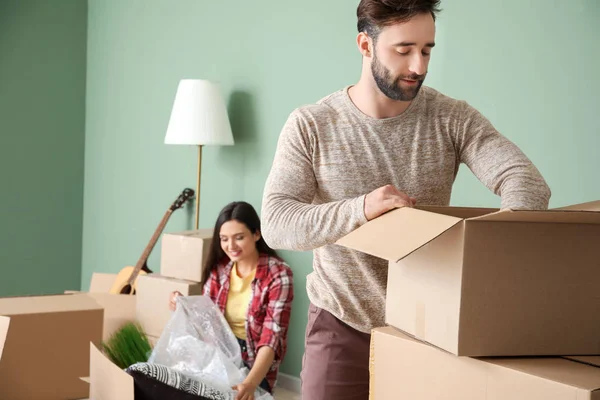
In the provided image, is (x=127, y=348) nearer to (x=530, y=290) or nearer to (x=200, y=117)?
(x=200, y=117)

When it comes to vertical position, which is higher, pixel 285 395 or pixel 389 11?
pixel 389 11

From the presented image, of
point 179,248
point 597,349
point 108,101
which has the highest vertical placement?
point 108,101

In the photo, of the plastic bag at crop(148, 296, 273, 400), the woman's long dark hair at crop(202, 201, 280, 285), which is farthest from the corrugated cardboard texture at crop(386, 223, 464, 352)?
the woman's long dark hair at crop(202, 201, 280, 285)

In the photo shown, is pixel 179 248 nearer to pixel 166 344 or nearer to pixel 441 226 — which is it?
pixel 166 344

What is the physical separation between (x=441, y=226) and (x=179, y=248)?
248 cm

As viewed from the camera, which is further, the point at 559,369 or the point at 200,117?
the point at 200,117

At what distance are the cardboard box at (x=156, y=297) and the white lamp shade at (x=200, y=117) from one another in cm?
64

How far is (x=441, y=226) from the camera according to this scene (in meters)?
0.94

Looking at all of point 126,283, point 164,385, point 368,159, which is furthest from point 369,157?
point 126,283

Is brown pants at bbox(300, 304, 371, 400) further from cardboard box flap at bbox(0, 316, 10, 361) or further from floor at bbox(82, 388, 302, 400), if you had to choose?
floor at bbox(82, 388, 302, 400)

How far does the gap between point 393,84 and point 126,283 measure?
2842mm

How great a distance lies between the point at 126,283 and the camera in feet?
12.8

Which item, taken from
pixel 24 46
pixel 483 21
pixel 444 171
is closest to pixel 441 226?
pixel 444 171

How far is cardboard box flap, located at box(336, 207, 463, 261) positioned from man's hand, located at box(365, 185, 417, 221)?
0.05 ft
